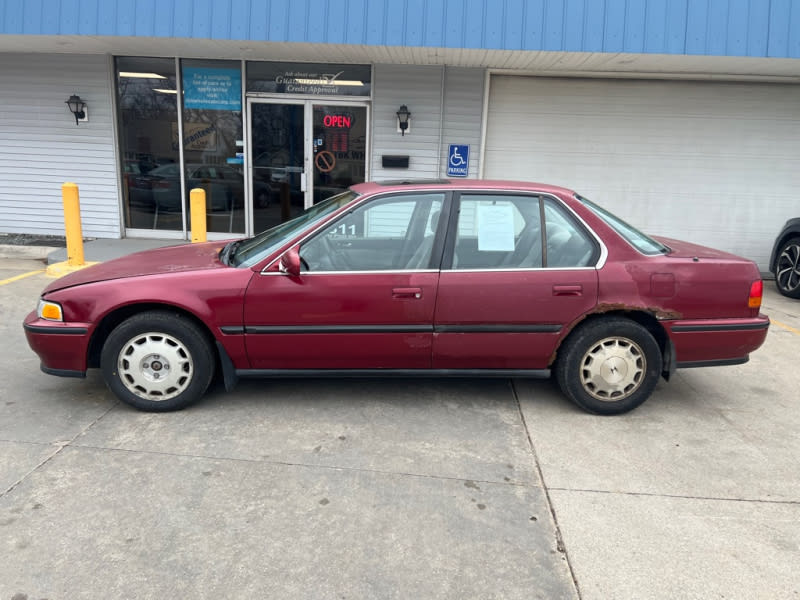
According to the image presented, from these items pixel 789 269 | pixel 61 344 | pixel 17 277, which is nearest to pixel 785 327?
pixel 789 269

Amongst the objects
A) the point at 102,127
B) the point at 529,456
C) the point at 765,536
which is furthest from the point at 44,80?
the point at 765,536

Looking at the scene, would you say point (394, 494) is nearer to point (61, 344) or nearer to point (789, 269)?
point (61, 344)

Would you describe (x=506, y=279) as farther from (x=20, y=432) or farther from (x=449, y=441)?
(x=20, y=432)

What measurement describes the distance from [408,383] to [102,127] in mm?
7947

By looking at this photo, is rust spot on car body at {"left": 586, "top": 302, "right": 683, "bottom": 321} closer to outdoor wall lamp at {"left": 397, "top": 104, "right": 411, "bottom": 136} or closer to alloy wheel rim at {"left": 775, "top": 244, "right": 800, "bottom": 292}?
alloy wheel rim at {"left": 775, "top": 244, "right": 800, "bottom": 292}

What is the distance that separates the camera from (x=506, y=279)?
3.92 metres

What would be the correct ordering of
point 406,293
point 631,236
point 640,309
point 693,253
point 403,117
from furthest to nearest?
point 403,117
point 693,253
point 631,236
point 640,309
point 406,293

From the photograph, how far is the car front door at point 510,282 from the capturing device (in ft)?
12.8

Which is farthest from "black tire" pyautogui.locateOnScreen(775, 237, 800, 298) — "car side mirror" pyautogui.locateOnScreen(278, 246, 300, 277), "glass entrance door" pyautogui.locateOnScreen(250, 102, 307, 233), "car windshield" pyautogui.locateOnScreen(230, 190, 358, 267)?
"car side mirror" pyautogui.locateOnScreen(278, 246, 300, 277)

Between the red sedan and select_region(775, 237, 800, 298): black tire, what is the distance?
488cm

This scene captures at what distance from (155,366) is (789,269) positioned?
8.11 m

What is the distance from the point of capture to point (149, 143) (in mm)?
10039

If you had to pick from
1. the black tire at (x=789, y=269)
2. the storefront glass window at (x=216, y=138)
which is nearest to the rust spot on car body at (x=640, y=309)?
the black tire at (x=789, y=269)

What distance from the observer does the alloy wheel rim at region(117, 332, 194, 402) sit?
386 cm
